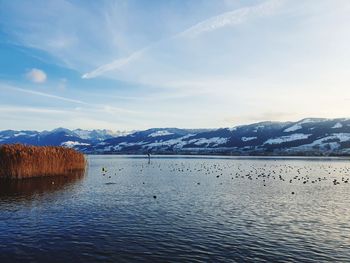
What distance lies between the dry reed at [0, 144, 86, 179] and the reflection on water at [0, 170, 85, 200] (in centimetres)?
146

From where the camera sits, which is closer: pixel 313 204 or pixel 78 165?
pixel 313 204

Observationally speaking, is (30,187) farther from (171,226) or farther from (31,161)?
(171,226)

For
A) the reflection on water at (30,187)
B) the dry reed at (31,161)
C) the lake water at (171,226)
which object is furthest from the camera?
the dry reed at (31,161)

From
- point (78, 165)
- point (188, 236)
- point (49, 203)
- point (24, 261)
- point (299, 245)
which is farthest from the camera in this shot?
point (78, 165)

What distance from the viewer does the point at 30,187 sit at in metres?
51.0

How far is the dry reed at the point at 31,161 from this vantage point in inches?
2286

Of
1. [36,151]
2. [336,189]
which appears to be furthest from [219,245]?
[36,151]

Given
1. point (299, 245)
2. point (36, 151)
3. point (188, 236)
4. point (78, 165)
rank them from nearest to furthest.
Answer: point (299, 245), point (188, 236), point (36, 151), point (78, 165)

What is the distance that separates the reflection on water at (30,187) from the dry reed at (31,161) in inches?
57.5

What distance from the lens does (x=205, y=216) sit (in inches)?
1292

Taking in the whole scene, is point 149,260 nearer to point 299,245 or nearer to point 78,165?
point 299,245

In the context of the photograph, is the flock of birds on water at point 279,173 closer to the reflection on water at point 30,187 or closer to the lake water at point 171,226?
the lake water at point 171,226

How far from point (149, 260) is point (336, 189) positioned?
42.1 metres

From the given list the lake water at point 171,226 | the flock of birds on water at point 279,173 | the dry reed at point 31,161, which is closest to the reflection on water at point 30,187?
the lake water at point 171,226
